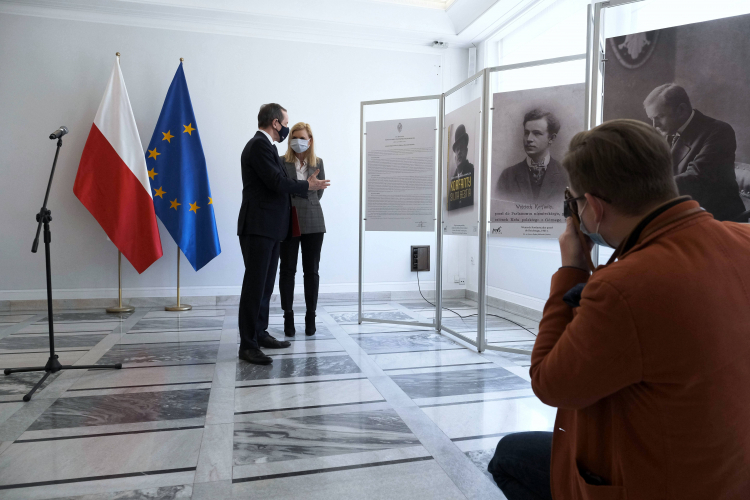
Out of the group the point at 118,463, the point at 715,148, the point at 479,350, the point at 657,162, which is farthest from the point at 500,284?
the point at 657,162

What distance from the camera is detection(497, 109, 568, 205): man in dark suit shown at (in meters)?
3.21

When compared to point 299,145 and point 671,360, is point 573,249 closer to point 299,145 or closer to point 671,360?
point 671,360

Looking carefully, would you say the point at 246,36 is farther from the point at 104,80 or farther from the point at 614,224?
the point at 614,224

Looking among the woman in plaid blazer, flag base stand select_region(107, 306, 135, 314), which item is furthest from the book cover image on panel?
flag base stand select_region(107, 306, 135, 314)

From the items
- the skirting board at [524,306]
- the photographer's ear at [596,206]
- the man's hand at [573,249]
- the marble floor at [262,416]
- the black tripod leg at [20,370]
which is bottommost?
the marble floor at [262,416]

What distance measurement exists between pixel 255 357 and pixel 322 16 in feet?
12.4

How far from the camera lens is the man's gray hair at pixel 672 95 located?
1968 mm

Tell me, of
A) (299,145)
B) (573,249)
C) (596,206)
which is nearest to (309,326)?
(299,145)

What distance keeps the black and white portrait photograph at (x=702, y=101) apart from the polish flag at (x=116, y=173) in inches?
169

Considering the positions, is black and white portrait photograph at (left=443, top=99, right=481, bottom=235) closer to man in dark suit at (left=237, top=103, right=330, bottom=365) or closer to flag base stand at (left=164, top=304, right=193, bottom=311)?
man in dark suit at (left=237, top=103, right=330, bottom=365)

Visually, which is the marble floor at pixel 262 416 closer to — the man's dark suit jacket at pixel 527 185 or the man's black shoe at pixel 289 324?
the man's black shoe at pixel 289 324

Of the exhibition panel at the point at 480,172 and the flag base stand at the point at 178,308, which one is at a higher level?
the exhibition panel at the point at 480,172

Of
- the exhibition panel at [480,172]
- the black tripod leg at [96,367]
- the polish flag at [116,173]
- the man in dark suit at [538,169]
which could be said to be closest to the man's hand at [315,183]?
the exhibition panel at [480,172]

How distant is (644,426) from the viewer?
828mm
